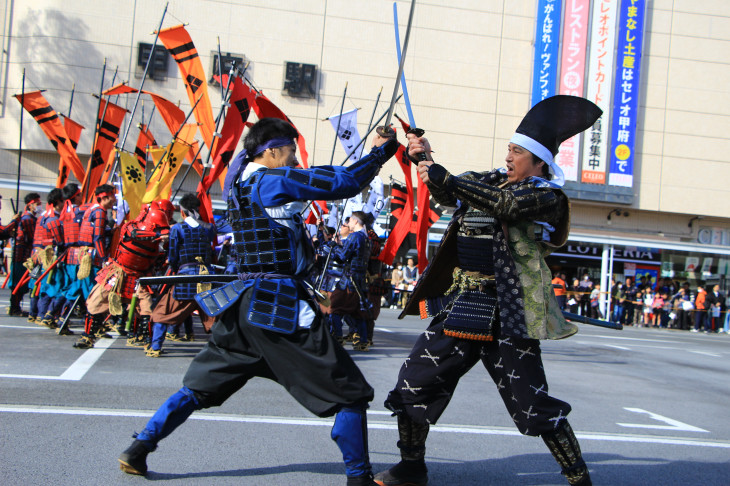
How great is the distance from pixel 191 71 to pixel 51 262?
3487 millimetres

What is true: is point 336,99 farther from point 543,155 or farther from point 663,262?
point 543,155

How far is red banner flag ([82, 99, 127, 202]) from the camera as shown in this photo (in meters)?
10.7

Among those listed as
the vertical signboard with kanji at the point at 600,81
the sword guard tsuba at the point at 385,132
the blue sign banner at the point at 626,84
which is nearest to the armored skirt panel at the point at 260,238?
the sword guard tsuba at the point at 385,132

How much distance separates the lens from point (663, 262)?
91.5 ft

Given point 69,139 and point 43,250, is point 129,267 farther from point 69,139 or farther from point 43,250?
point 69,139

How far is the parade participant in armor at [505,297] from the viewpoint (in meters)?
3.35

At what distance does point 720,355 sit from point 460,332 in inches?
456

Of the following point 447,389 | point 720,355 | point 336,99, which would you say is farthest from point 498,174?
point 336,99

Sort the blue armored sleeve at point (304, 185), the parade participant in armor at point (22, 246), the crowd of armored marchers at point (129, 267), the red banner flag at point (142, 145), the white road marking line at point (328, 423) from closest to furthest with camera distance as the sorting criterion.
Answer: the blue armored sleeve at point (304, 185)
the white road marking line at point (328, 423)
the crowd of armored marchers at point (129, 267)
the parade participant in armor at point (22, 246)
the red banner flag at point (142, 145)

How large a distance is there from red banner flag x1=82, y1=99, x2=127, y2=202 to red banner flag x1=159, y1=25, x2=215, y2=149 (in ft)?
4.94

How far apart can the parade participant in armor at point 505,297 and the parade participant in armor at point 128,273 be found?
5026 millimetres

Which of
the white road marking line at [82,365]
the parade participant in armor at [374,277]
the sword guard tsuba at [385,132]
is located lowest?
the white road marking line at [82,365]

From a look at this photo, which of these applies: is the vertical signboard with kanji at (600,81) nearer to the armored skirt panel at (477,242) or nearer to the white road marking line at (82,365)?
the white road marking line at (82,365)

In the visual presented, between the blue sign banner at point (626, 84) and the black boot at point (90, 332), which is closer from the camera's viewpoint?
the black boot at point (90, 332)
